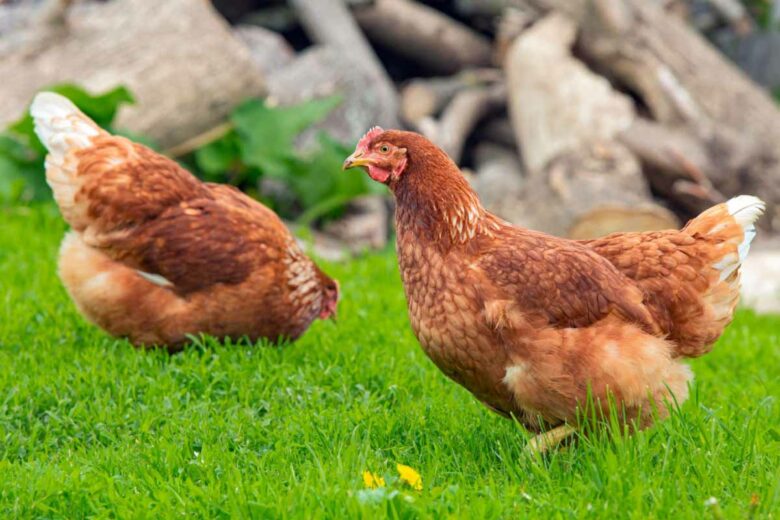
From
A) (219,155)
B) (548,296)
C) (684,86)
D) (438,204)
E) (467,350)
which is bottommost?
(219,155)

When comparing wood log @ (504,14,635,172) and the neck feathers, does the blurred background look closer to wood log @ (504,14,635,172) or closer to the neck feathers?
wood log @ (504,14,635,172)

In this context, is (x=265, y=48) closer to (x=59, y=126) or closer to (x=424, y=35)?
(x=424, y=35)

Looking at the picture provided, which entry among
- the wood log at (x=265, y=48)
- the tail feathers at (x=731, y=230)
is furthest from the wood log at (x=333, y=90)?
the tail feathers at (x=731, y=230)

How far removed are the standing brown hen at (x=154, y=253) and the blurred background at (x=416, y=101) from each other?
2.29 metres

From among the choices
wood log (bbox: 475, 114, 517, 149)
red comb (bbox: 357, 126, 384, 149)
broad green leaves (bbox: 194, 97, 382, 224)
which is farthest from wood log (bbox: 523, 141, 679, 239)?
red comb (bbox: 357, 126, 384, 149)

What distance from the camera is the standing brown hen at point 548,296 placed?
3.58 meters

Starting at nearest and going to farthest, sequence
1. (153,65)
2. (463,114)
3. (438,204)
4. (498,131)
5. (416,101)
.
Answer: (438,204)
(153,65)
(463,114)
(416,101)
(498,131)

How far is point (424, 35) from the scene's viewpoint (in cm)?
1044

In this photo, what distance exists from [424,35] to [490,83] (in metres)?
0.86

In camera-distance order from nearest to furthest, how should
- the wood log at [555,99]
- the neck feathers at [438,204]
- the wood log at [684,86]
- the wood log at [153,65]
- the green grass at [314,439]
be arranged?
the green grass at [314,439], the neck feathers at [438,204], the wood log at [153,65], the wood log at [555,99], the wood log at [684,86]

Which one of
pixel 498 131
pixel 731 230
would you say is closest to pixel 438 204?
pixel 731 230

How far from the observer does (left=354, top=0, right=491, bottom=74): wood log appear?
1037cm

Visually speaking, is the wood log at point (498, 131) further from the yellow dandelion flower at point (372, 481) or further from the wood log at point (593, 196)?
the yellow dandelion flower at point (372, 481)

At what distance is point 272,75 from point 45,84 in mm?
2172
